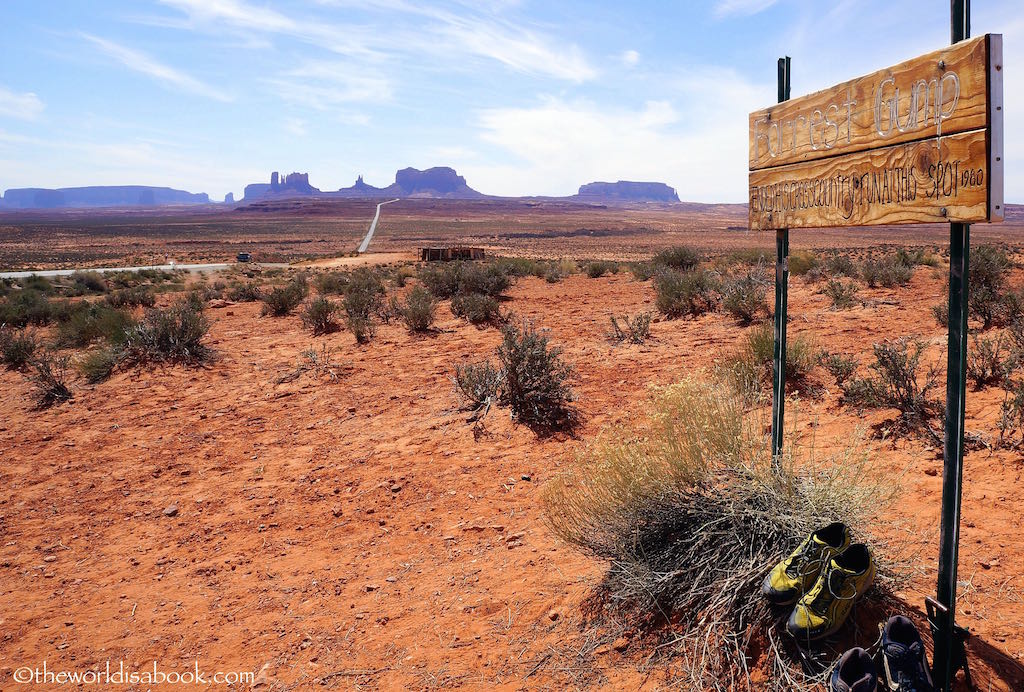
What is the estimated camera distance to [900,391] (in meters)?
5.48

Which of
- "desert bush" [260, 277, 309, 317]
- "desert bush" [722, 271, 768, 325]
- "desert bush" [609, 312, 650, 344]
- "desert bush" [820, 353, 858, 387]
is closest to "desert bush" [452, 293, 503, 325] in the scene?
"desert bush" [609, 312, 650, 344]

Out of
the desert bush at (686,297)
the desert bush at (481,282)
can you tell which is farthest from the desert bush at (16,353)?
the desert bush at (686,297)

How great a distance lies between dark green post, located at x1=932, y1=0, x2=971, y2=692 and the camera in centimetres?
223

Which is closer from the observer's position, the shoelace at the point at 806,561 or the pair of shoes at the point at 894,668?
the pair of shoes at the point at 894,668

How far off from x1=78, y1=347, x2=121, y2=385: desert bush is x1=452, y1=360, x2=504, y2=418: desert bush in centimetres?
560

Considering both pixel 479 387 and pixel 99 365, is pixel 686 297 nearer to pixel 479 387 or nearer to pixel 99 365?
pixel 479 387

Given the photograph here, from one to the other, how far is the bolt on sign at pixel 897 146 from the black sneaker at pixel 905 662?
1.49 m

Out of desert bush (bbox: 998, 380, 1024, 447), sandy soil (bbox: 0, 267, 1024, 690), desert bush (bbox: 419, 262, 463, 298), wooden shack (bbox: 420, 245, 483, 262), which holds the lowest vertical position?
sandy soil (bbox: 0, 267, 1024, 690)

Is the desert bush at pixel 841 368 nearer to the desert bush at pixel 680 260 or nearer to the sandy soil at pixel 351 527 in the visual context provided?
the sandy soil at pixel 351 527

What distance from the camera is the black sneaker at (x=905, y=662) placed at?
2.32m

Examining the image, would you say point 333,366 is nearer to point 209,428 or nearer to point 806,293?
point 209,428

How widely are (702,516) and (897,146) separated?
6.13 ft

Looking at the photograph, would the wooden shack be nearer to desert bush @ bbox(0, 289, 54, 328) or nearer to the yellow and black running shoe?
desert bush @ bbox(0, 289, 54, 328)

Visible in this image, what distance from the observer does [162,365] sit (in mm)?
9789
